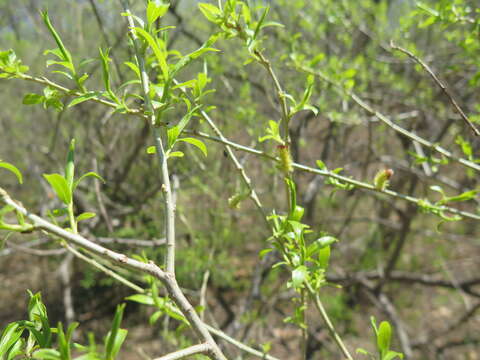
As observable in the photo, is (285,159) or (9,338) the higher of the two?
(285,159)

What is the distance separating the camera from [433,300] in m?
4.41

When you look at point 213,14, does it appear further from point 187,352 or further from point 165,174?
point 187,352

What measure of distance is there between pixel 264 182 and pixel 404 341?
169 cm

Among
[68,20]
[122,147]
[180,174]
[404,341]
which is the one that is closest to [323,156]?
[180,174]

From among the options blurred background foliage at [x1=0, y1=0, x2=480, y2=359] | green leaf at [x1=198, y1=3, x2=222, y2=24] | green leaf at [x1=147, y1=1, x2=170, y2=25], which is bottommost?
blurred background foliage at [x1=0, y1=0, x2=480, y2=359]

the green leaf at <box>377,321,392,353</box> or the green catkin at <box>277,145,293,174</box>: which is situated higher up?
the green catkin at <box>277,145,293,174</box>

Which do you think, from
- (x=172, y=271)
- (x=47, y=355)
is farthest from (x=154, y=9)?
(x=47, y=355)

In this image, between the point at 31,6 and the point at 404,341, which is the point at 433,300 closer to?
the point at 404,341

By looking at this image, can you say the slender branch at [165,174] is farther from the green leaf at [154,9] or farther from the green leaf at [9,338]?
the green leaf at [9,338]

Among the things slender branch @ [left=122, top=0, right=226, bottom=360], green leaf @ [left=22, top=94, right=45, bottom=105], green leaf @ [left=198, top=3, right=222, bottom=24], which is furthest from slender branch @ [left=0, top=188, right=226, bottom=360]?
green leaf @ [left=198, top=3, right=222, bottom=24]

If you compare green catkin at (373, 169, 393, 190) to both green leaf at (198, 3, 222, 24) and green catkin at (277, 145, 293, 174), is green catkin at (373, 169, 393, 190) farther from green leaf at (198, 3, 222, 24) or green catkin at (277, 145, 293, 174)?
green leaf at (198, 3, 222, 24)

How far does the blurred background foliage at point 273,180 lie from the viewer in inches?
108

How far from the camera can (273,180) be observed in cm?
253

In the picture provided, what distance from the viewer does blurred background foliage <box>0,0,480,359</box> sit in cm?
274
